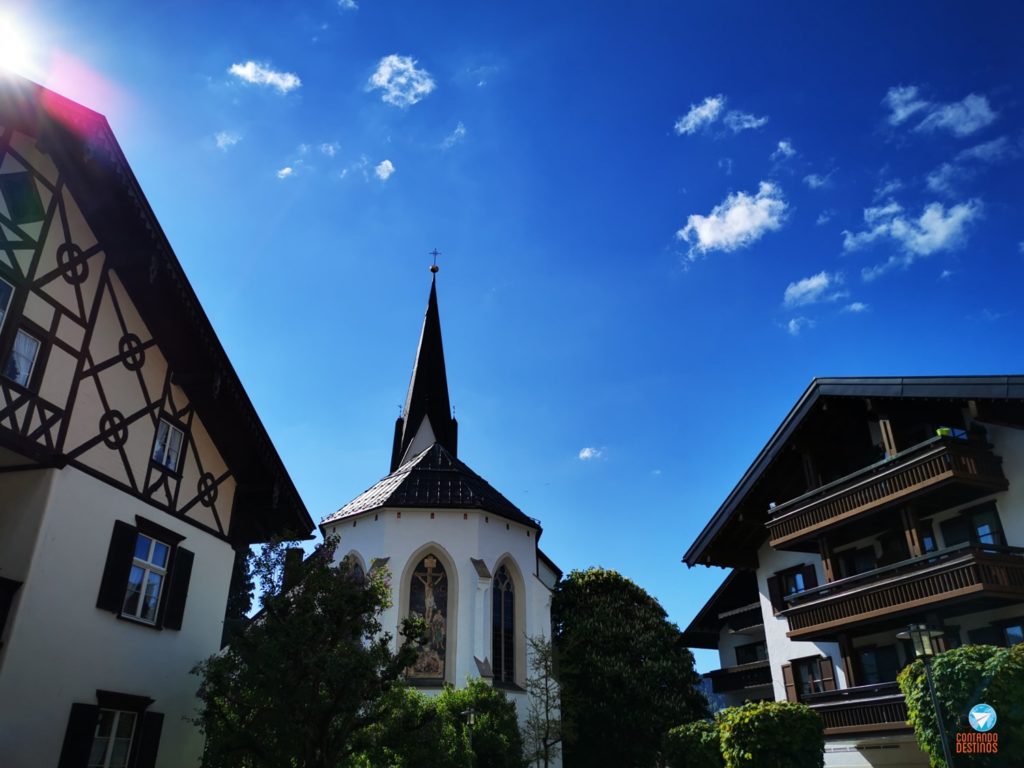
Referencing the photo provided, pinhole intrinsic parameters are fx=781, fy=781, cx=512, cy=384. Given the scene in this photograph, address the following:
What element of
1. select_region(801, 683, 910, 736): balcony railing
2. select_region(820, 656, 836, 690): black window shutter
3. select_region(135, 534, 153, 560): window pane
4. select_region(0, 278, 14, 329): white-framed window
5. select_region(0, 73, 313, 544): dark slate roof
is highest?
select_region(0, 73, 313, 544): dark slate roof

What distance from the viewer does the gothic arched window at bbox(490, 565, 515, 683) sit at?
31.6 meters

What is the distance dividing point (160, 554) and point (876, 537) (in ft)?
61.2

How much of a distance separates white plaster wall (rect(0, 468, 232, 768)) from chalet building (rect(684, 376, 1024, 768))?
1605 centimetres

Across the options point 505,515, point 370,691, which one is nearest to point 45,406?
point 370,691

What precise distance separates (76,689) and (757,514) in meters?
20.4

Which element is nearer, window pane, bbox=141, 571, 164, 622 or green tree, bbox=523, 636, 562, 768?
window pane, bbox=141, 571, 164, 622

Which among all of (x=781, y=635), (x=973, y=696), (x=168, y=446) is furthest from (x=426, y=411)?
(x=973, y=696)

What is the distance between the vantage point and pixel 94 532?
1359cm

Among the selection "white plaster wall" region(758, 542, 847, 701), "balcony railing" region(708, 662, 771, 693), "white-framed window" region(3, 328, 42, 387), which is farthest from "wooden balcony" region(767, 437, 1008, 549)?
"white-framed window" region(3, 328, 42, 387)

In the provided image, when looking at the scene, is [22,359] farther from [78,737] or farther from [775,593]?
[775,593]

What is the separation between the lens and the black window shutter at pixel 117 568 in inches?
538

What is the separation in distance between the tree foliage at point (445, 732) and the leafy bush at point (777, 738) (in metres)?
7.17

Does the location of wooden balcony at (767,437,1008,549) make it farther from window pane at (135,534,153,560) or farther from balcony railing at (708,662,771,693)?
window pane at (135,534,153,560)

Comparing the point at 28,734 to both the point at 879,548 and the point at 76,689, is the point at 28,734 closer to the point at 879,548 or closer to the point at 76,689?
the point at 76,689
